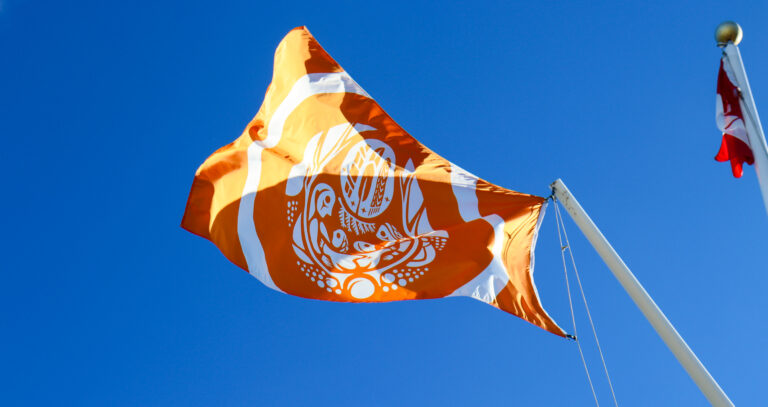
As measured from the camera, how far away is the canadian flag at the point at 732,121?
9.34 m

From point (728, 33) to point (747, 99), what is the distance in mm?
778

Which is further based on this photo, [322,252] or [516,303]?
[322,252]

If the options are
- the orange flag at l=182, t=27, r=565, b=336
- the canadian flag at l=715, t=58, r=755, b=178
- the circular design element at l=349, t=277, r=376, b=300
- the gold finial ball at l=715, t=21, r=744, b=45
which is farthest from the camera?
the circular design element at l=349, t=277, r=376, b=300

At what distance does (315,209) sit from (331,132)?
4.59 ft

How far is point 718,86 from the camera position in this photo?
9.56 m

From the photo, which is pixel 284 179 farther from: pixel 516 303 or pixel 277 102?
pixel 516 303

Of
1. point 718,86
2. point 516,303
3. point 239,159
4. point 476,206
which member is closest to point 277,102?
point 239,159

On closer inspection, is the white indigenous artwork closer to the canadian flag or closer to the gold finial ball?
the canadian flag

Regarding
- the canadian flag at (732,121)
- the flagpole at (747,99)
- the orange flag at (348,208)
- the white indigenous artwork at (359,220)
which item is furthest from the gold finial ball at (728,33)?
the white indigenous artwork at (359,220)

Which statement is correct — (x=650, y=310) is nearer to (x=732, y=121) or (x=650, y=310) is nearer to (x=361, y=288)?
(x=732, y=121)

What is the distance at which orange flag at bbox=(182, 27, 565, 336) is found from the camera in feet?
38.1

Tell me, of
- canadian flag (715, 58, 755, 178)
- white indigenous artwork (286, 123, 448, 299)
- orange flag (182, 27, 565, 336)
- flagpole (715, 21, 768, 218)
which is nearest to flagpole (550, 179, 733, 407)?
orange flag (182, 27, 565, 336)

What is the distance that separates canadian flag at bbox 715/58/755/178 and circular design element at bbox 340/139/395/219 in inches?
188

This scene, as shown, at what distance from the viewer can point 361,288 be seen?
39.7 ft
